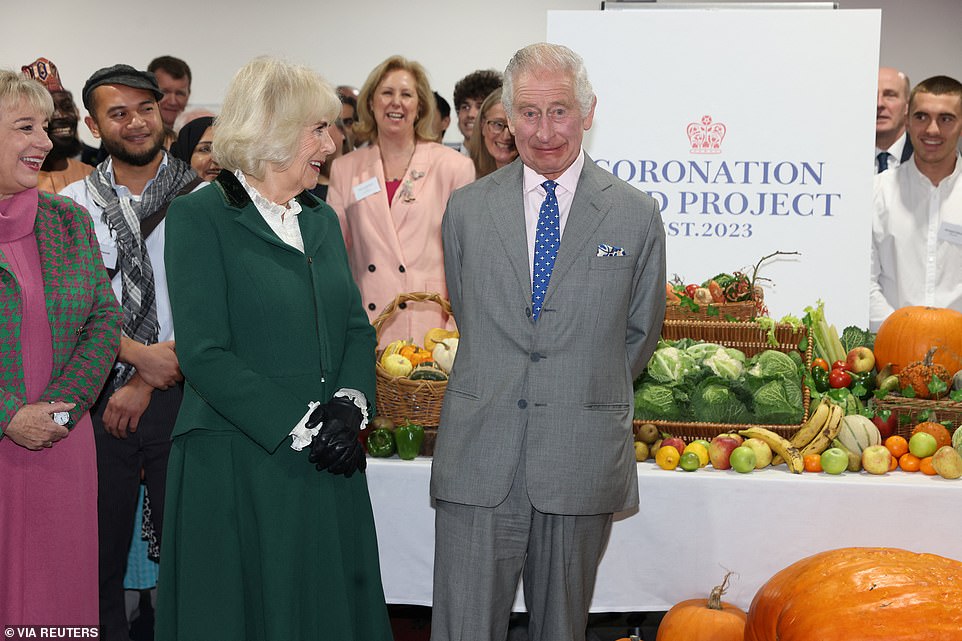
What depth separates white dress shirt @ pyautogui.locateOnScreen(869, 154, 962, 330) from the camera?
4.30m

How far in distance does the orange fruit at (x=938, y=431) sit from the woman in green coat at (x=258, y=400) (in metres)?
1.79

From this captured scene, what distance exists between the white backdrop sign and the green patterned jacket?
6.57 feet

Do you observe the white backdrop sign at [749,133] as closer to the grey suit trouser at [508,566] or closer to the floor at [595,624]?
the floor at [595,624]

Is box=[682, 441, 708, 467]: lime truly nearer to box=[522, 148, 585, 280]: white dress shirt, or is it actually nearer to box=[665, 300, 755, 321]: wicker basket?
box=[665, 300, 755, 321]: wicker basket

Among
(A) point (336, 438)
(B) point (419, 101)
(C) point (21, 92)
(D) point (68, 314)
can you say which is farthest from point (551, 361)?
(B) point (419, 101)

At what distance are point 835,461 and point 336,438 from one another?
5.08ft

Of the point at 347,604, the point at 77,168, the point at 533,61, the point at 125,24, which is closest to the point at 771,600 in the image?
the point at 347,604

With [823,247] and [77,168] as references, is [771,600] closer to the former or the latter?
[823,247]

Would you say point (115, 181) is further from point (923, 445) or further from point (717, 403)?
point (923, 445)

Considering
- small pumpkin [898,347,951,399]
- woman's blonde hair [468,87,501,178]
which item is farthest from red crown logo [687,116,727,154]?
small pumpkin [898,347,951,399]

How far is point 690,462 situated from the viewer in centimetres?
299

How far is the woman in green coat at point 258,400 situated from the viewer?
7.48 ft

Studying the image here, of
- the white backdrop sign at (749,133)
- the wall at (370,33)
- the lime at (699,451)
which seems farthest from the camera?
the wall at (370,33)

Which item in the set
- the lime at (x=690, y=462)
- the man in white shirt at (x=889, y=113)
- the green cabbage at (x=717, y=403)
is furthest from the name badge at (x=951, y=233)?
the lime at (x=690, y=462)
